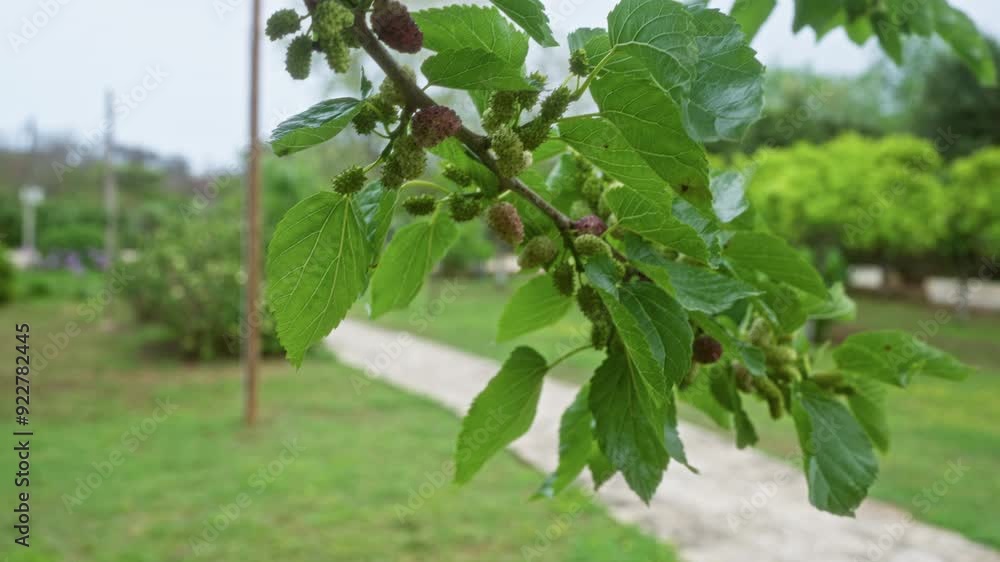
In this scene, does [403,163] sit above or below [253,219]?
above

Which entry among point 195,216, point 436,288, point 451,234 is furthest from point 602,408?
point 436,288

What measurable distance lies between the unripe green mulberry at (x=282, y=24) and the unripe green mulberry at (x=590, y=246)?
8.6 inches

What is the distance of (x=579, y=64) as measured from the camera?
1.47 feet

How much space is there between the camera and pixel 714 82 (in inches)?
15.8

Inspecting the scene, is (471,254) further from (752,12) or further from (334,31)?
(334,31)

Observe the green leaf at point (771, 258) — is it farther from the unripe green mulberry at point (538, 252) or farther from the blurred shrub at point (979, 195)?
the blurred shrub at point (979, 195)

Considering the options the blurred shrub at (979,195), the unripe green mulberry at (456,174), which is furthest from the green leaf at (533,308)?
the blurred shrub at (979,195)

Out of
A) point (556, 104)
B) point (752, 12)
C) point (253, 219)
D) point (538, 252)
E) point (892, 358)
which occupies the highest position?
point (752, 12)

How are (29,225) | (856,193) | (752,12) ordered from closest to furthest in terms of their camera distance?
1. (752,12)
2. (856,193)
3. (29,225)

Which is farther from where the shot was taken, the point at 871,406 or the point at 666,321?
the point at 871,406

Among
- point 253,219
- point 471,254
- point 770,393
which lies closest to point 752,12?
point 770,393

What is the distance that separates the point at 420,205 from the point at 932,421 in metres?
5.75

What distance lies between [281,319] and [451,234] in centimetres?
21

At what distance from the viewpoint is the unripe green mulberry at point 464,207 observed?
1.72 feet
